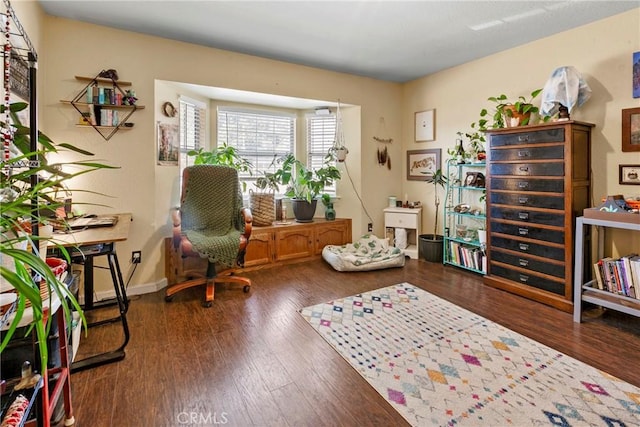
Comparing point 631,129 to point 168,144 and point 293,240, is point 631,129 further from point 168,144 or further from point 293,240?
point 168,144

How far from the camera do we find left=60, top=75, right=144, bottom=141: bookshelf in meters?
2.71

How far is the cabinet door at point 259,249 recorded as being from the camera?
3.64 meters

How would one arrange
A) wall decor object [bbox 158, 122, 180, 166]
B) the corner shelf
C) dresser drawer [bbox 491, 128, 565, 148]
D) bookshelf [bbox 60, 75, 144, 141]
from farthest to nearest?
the corner shelf
wall decor object [bbox 158, 122, 180, 166]
bookshelf [bbox 60, 75, 144, 141]
dresser drawer [bbox 491, 128, 565, 148]

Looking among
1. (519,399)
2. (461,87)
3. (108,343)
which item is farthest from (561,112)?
(108,343)

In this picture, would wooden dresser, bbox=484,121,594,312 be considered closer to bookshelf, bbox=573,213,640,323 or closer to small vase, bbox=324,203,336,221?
bookshelf, bbox=573,213,640,323

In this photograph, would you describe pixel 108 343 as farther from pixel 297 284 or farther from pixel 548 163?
pixel 548 163

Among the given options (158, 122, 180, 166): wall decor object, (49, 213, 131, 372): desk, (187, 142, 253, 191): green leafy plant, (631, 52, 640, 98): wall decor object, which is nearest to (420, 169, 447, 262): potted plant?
(631, 52, 640, 98): wall decor object

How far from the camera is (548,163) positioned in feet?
8.61

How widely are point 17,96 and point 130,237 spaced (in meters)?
1.42

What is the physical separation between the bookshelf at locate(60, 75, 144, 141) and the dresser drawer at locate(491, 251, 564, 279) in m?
3.70

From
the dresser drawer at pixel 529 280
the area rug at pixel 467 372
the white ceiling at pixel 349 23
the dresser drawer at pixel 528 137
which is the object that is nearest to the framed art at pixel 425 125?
the white ceiling at pixel 349 23

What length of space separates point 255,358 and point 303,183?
2.50m

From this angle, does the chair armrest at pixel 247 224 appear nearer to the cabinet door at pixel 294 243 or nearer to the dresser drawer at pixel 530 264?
the cabinet door at pixel 294 243

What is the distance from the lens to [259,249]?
12.1ft
